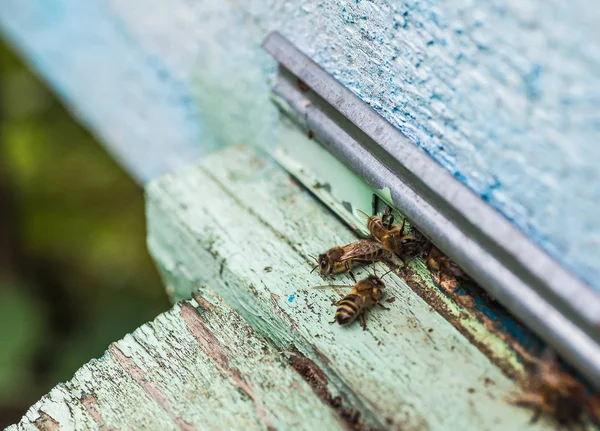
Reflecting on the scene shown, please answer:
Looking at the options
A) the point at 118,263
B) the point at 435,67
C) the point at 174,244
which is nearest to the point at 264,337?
the point at 174,244

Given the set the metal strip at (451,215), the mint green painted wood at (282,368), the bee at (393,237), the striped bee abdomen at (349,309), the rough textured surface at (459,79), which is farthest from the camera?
the bee at (393,237)

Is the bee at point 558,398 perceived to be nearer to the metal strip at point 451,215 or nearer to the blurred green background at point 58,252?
the metal strip at point 451,215

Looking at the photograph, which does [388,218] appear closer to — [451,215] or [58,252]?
[451,215]

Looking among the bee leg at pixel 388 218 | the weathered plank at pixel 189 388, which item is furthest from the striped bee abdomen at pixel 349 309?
the bee leg at pixel 388 218

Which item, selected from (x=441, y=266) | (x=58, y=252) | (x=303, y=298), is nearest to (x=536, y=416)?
(x=441, y=266)

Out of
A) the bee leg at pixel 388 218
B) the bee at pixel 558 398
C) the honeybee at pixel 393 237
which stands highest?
the bee leg at pixel 388 218

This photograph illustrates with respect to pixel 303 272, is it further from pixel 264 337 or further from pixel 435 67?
pixel 435 67

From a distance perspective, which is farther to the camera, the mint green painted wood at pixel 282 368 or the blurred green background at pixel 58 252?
the blurred green background at pixel 58 252

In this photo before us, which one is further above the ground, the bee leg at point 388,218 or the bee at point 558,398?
the bee leg at point 388,218
